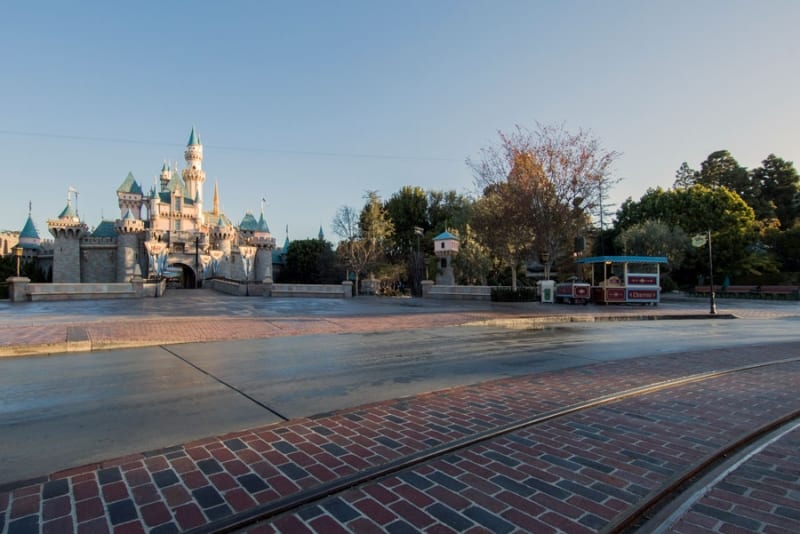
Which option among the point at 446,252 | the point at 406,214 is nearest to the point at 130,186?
the point at 406,214

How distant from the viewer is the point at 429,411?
4.75 meters

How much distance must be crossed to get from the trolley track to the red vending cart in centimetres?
2033

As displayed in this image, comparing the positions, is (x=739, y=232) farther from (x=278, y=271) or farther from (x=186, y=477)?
(x=278, y=271)

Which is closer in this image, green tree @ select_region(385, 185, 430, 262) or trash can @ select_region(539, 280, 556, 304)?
trash can @ select_region(539, 280, 556, 304)

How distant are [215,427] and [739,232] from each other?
182 ft

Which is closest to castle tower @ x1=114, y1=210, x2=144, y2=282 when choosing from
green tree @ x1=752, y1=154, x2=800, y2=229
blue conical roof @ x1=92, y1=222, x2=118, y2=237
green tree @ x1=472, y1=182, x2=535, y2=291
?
blue conical roof @ x1=92, y1=222, x2=118, y2=237

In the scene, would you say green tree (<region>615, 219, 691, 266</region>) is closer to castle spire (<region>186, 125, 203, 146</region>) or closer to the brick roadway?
the brick roadway

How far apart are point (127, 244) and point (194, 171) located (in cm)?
1862

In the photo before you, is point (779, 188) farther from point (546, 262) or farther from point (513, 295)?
point (513, 295)

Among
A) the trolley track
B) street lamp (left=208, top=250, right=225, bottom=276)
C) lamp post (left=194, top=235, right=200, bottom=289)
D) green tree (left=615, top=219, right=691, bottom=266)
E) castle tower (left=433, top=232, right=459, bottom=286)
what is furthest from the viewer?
street lamp (left=208, top=250, right=225, bottom=276)

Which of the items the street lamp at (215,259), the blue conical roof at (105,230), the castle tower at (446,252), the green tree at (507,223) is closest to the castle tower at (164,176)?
the blue conical roof at (105,230)

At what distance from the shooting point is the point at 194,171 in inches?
2857

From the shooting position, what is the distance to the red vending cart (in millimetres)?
23766

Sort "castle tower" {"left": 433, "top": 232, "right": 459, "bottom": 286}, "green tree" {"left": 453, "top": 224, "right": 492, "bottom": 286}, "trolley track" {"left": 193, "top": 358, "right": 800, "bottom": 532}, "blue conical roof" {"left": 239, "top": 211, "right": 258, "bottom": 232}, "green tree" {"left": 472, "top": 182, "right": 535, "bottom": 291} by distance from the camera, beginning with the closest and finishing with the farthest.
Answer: "trolley track" {"left": 193, "top": 358, "right": 800, "bottom": 532}, "green tree" {"left": 472, "top": 182, "right": 535, "bottom": 291}, "castle tower" {"left": 433, "top": 232, "right": 459, "bottom": 286}, "green tree" {"left": 453, "top": 224, "right": 492, "bottom": 286}, "blue conical roof" {"left": 239, "top": 211, "right": 258, "bottom": 232}
